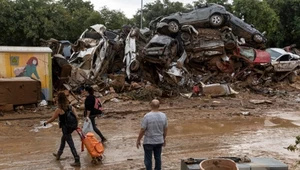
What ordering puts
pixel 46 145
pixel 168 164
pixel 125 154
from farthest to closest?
pixel 46 145 < pixel 125 154 < pixel 168 164

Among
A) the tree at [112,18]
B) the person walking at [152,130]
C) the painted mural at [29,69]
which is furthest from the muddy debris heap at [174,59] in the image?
the tree at [112,18]

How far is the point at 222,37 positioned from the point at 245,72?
8.01 feet

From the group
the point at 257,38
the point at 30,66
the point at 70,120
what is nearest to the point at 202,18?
the point at 257,38

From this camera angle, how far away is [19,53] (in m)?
12.3

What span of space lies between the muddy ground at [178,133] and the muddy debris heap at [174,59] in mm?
1588

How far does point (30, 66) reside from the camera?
12.5 meters

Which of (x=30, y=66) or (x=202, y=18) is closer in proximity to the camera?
(x=30, y=66)

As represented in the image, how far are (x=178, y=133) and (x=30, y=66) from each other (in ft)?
19.2

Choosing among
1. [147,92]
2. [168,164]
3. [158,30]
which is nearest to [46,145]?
[168,164]

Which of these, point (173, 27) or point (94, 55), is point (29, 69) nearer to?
point (94, 55)

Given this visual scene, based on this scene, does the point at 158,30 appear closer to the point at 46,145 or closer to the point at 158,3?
the point at 46,145

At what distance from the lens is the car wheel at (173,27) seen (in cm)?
1811

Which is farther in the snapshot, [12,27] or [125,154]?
[12,27]

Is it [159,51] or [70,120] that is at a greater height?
[159,51]
